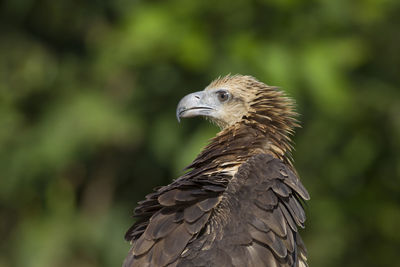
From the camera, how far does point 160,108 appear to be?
9.36m

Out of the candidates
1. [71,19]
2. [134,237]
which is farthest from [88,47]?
[134,237]

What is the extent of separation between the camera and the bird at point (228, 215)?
3951 millimetres

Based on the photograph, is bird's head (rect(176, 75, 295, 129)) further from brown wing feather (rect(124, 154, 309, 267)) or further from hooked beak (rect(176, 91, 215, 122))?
brown wing feather (rect(124, 154, 309, 267))

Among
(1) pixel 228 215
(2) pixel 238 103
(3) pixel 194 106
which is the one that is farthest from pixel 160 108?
(1) pixel 228 215

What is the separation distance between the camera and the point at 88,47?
31.9ft

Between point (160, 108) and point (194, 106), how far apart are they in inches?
158

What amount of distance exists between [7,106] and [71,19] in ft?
4.56

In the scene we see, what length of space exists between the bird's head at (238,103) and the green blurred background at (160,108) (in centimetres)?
263

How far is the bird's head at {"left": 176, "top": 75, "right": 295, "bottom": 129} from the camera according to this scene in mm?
5074

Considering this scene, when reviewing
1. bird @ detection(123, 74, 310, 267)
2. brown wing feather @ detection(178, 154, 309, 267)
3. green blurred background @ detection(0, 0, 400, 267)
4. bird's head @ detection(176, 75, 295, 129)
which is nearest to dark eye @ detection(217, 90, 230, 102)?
bird's head @ detection(176, 75, 295, 129)

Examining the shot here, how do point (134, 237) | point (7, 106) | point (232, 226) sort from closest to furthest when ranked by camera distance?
1. point (232, 226)
2. point (134, 237)
3. point (7, 106)

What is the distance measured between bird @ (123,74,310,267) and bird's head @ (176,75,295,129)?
0.34 meters

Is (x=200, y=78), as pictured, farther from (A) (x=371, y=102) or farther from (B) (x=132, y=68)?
(A) (x=371, y=102)

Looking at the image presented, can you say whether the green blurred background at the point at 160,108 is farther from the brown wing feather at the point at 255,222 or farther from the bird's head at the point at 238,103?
the brown wing feather at the point at 255,222
